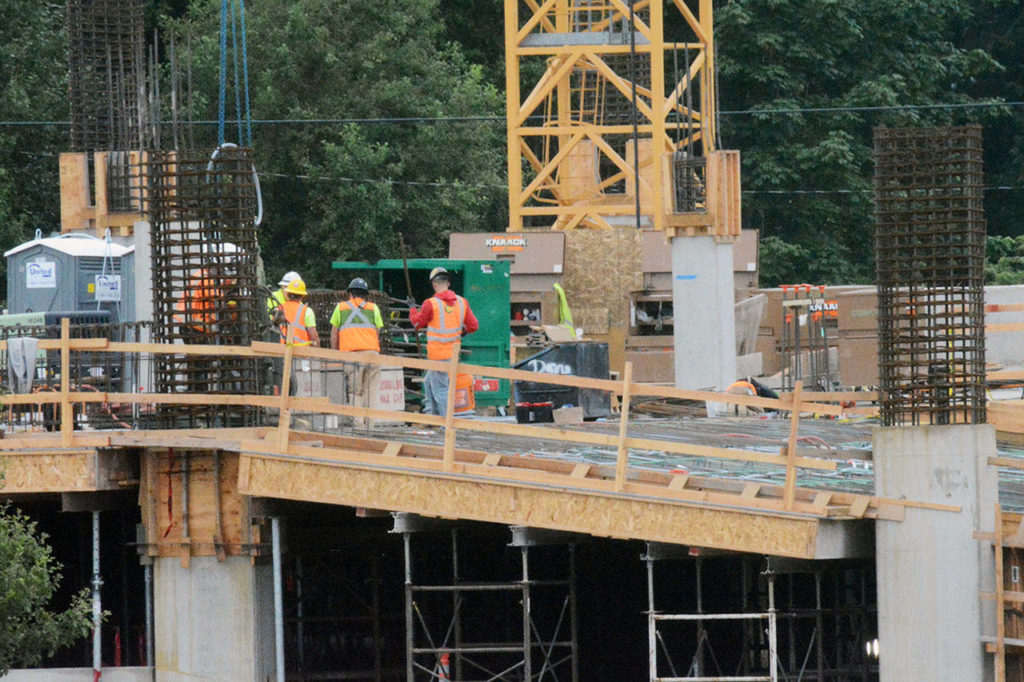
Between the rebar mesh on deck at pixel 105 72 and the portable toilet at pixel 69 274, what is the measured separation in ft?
7.42

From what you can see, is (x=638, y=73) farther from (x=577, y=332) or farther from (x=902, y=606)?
(x=902, y=606)

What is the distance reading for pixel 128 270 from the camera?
2566cm

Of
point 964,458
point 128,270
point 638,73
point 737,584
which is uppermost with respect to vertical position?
point 638,73

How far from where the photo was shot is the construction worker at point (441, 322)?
19844 millimetres

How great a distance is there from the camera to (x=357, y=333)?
2023 cm

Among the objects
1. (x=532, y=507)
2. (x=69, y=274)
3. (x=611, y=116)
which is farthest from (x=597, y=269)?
(x=532, y=507)

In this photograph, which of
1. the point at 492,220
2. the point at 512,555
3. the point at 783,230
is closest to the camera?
the point at 512,555

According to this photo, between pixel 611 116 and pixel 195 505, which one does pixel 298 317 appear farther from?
pixel 611 116

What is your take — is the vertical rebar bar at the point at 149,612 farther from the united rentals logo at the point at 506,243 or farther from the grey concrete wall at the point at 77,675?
the united rentals logo at the point at 506,243

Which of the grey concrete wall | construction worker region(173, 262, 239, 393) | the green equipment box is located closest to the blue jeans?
construction worker region(173, 262, 239, 393)

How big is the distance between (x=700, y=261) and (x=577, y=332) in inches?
165

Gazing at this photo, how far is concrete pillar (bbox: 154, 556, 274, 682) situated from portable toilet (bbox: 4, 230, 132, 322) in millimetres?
8499

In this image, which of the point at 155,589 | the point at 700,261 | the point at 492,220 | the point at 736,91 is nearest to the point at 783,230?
the point at 736,91

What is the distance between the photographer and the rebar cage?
15594mm
